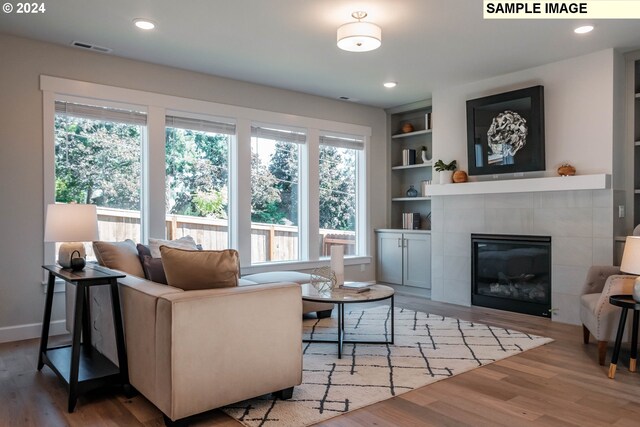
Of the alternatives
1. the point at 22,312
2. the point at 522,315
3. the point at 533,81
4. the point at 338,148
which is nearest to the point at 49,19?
the point at 22,312

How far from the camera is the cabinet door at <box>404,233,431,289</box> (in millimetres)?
6070

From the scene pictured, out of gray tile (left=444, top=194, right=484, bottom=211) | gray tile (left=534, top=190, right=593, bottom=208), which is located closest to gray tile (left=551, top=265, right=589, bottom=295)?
gray tile (left=534, top=190, right=593, bottom=208)

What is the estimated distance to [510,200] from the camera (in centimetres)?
507

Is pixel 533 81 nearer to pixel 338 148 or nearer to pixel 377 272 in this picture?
pixel 338 148

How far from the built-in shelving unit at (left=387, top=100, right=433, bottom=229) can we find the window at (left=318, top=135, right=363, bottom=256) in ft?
2.11

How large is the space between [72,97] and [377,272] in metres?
4.43

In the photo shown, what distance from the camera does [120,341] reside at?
267 centimetres

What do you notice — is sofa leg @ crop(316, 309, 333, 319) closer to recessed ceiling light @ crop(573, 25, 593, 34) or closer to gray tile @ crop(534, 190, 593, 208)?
gray tile @ crop(534, 190, 593, 208)

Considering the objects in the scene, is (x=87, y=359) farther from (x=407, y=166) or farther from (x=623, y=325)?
(x=407, y=166)

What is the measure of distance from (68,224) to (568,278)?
14.5ft

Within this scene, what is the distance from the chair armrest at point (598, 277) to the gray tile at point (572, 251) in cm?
63

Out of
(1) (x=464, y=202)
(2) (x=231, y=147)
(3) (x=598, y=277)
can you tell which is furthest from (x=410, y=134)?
(3) (x=598, y=277)

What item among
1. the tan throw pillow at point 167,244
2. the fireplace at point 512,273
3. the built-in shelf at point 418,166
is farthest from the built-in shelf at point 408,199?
the tan throw pillow at point 167,244

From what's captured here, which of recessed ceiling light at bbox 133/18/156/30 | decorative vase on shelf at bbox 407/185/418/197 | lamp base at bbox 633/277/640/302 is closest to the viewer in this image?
lamp base at bbox 633/277/640/302
